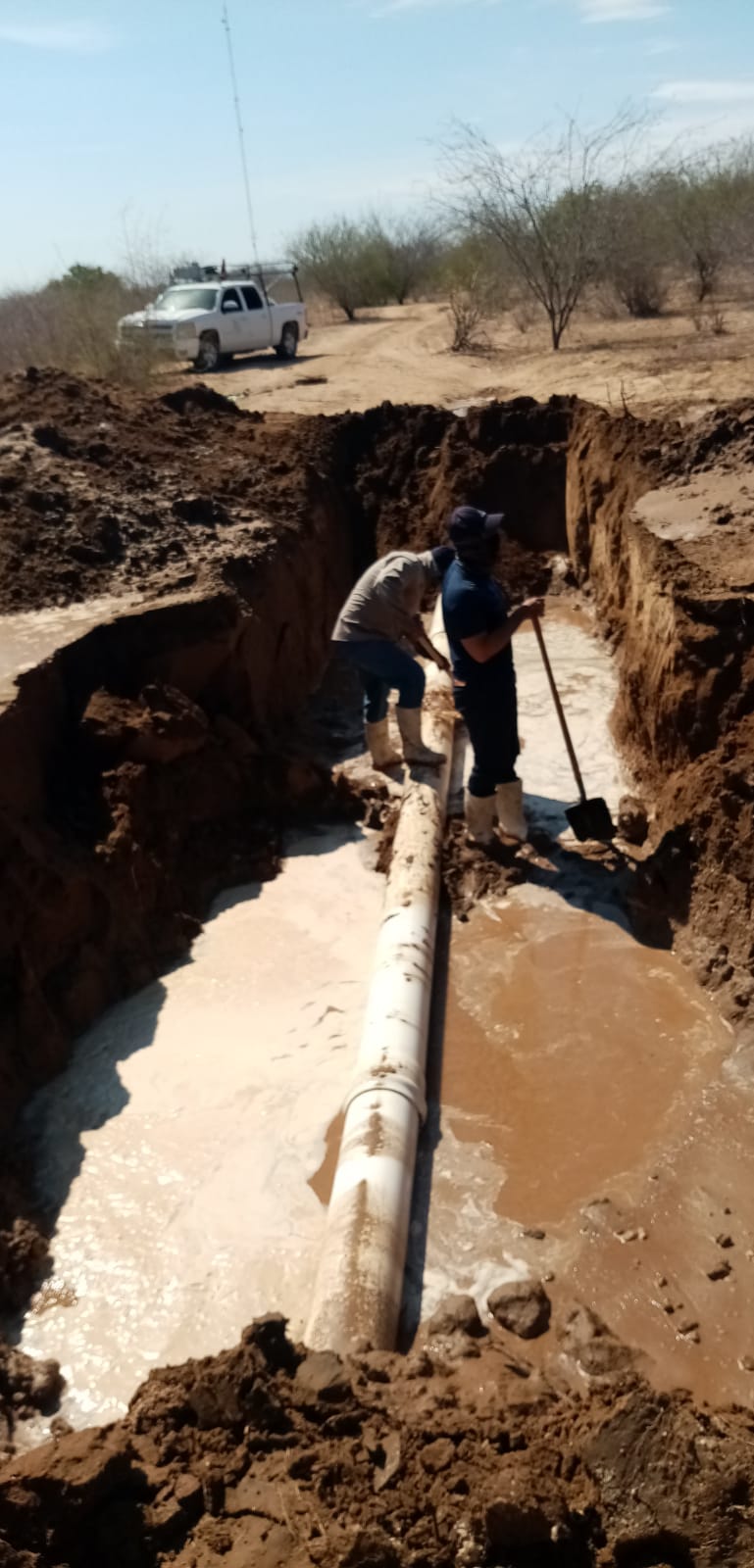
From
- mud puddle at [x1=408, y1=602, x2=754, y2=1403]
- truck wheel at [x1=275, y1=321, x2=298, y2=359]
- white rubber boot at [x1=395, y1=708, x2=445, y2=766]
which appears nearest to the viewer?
mud puddle at [x1=408, y1=602, x2=754, y2=1403]

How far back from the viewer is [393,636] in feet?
25.3

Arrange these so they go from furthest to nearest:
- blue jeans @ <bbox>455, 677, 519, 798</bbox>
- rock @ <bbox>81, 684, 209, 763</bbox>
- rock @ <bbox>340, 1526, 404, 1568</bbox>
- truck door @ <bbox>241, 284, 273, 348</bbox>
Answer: truck door @ <bbox>241, 284, 273, 348</bbox>, blue jeans @ <bbox>455, 677, 519, 798</bbox>, rock @ <bbox>81, 684, 209, 763</bbox>, rock @ <bbox>340, 1526, 404, 1568</bbox>

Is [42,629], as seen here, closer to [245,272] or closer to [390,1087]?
[390,1087]

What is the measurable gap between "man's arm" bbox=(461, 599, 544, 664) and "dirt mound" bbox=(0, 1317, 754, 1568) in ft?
12.6

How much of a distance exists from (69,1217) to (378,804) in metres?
3.65

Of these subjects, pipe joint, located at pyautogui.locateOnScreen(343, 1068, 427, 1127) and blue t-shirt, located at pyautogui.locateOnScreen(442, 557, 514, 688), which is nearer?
pipe joint, located at pyautogui.locateOnScreen(343, 1068, 427, 1127)

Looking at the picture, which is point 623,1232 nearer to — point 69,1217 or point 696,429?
point 69,1217

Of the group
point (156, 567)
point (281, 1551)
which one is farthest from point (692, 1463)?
point (156, 567)

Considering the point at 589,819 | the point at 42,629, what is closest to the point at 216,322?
the point at 42,629

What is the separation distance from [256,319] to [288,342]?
93 centimetres

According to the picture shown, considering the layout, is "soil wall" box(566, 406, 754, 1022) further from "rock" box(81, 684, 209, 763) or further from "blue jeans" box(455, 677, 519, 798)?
"rock" box(81, 684, 209, 763)

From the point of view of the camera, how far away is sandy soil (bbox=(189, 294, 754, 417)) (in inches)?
540

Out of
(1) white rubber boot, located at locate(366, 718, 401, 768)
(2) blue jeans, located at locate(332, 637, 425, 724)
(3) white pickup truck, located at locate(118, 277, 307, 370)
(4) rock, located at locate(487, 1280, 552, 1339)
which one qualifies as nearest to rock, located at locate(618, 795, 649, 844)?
(2) blue jeans, located at locate(332, 637, 425, 724)

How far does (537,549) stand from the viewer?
1209 cm
